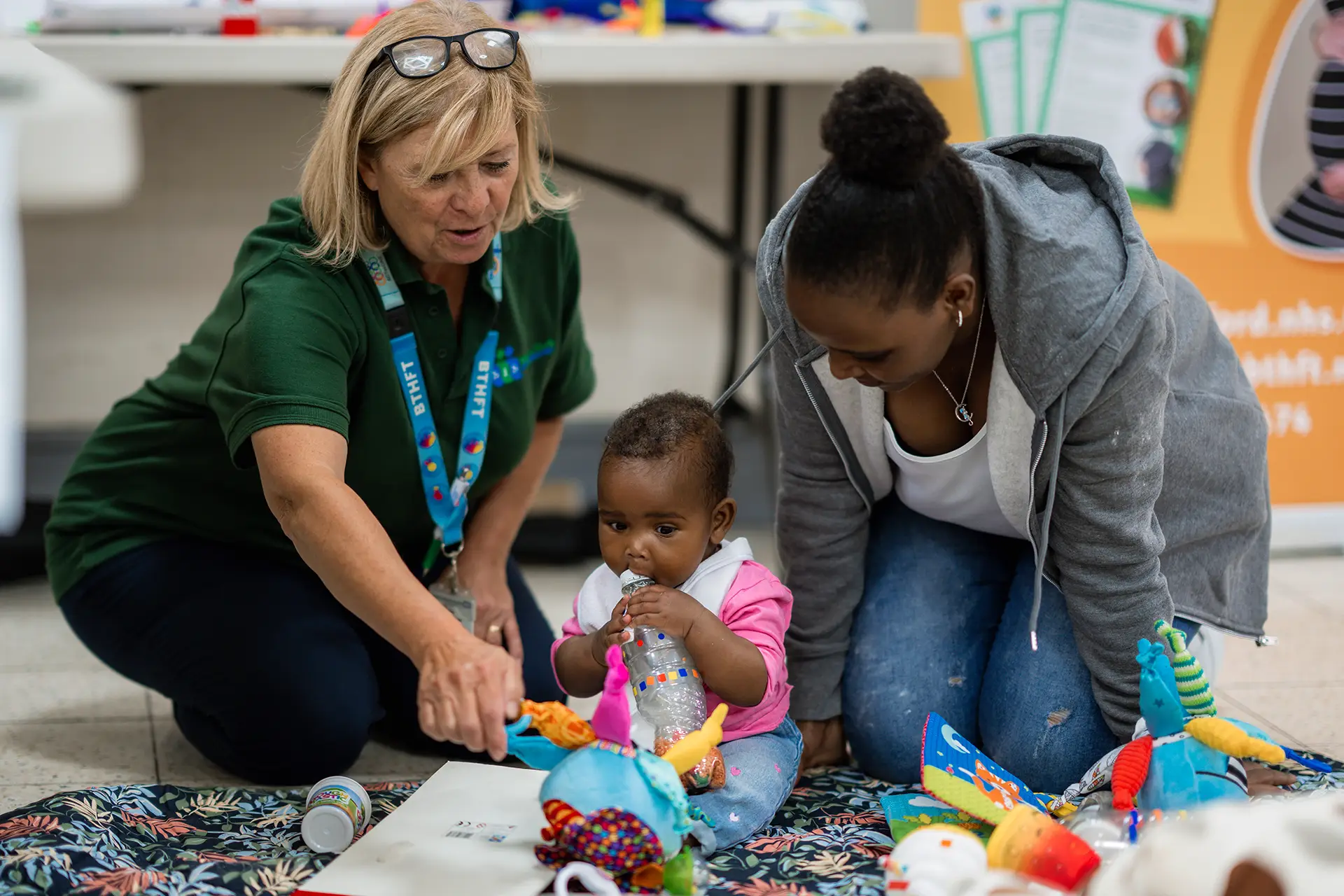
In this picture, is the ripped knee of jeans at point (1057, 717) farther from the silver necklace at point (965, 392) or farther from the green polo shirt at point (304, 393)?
the green polo shirt at point (304, 393)

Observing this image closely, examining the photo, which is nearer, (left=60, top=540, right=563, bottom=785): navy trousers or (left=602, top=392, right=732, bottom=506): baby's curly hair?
(left=602, top=392, right=732, bottom=506): baby's curly hair

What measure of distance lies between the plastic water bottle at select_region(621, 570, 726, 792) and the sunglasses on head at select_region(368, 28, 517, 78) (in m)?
0.62

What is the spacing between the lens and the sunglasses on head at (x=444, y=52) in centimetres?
139

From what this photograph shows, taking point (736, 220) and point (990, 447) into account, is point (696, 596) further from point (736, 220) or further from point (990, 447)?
point (736, 220)

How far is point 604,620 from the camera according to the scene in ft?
4.58

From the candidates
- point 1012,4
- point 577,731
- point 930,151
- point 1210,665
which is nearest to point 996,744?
point 1210,665

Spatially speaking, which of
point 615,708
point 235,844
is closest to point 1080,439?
point 615,708

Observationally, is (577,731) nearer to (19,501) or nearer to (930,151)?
(930,151)

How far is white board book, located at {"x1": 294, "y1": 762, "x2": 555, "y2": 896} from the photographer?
1167mm

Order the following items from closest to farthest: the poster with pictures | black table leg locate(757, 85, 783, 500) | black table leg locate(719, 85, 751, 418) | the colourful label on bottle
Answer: the colourful label on bottle → the poster with pictures → black table leg locate(757, 85, 783, 500) → black table leg locate(719, 85, 751, 418)

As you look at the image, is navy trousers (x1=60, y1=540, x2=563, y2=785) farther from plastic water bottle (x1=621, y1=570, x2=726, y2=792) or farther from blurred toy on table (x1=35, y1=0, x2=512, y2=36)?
blurred toy on table (x1=35, y1=0, x2=512, y2=36)

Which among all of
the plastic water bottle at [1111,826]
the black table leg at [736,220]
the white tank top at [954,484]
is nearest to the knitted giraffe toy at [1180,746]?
the plastic water bottle at [1111,826]

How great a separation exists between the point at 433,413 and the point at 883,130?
2.27 feet

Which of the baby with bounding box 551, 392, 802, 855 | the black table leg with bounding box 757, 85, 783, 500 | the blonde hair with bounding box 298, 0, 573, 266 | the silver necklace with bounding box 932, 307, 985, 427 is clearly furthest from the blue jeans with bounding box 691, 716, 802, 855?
the black table leg with bounding box 757, 85, 783, 500
